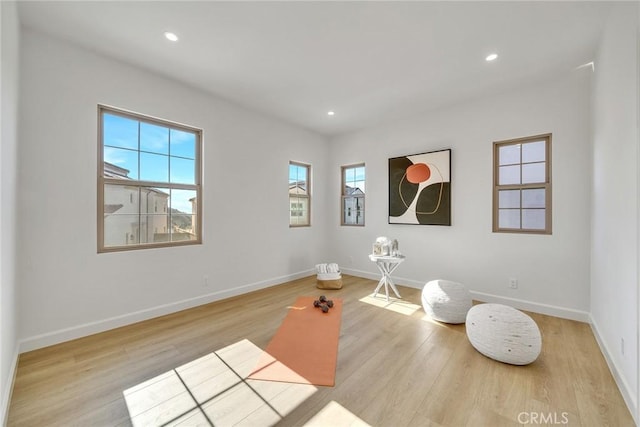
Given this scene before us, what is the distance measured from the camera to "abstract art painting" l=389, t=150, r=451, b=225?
408 centimetres

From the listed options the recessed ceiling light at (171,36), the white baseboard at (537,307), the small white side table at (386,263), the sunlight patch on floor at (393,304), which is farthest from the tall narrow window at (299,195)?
the white baseboard at (537,307)

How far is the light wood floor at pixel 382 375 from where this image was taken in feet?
5.40

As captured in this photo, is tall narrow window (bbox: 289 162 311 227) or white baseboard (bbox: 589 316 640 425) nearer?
white baseboard (bbox: 589 316 640 425)

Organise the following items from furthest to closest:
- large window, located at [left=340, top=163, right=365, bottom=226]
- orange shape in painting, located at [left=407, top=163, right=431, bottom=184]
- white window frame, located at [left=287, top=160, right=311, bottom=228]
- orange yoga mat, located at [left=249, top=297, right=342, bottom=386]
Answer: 1. large window, located at [left=340, top=163, right=365, bottom=226]
2. white window frame, located at [left=287, top=160, right=311, bottom=228]
3. orange shape in painting, located at [left=407, top=163, right=431, bottom=184]
4. orange yoga mat, located at [left=249, top=297, right=342, bottom=386]

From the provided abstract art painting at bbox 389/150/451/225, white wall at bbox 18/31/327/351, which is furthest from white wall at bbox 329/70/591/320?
white wall at bbox 18/31/327/351

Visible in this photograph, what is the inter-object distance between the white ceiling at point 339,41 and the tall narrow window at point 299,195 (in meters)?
1.79

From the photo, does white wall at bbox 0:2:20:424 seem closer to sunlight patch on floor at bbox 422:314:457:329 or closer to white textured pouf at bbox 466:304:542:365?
white textured pouf at bbox 466:304:542:365

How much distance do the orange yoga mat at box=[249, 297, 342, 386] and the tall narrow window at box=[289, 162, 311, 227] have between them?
213 centimetres

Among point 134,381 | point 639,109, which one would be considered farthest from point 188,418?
point 639,109

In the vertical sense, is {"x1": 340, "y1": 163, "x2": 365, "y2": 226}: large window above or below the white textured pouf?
above

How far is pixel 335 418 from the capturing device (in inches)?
63.3

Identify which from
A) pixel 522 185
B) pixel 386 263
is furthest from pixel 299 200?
pixel 522 185

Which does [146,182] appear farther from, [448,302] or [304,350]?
[448,302]

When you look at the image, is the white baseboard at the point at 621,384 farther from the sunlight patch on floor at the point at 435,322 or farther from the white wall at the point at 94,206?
the white wall at the point at 94,206
